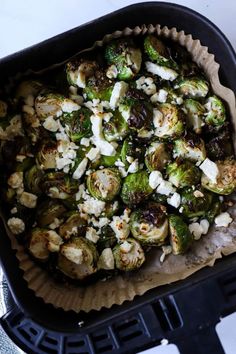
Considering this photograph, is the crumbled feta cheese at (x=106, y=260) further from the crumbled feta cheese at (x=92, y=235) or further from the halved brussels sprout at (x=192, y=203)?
the halved brussels sprout at (x=192, y=203)

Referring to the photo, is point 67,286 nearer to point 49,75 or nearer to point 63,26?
point 49,75

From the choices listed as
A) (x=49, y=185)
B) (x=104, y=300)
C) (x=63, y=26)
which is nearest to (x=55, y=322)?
(x=104, y=300)

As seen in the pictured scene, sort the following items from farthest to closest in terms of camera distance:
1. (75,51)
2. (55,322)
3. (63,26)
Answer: (63,26)
(75,51)
(55,322)

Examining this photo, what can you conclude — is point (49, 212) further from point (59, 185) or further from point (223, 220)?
point (223, 220)

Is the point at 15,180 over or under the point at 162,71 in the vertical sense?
under

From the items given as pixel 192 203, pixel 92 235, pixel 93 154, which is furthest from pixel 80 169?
pixel 192 203

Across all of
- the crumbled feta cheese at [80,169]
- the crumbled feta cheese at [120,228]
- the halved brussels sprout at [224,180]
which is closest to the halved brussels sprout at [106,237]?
the crumbled feta cheese at [120,228]
